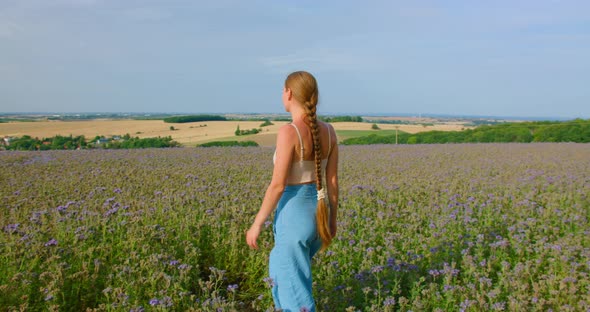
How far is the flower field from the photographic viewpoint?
278 cm

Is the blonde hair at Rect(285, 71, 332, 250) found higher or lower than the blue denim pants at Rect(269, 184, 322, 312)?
higher

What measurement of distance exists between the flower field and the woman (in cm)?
21

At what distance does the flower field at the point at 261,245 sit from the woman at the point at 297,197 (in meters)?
0.21

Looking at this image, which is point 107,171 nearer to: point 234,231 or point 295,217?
point 234,231

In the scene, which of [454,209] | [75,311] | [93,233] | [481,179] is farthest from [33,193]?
[481,179]

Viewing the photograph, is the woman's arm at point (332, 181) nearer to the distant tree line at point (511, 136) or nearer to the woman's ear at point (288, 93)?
the woman's ear at point (288, 93)

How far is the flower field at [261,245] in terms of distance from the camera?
2779 millimetres

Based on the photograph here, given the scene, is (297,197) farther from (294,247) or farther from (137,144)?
(137,144)

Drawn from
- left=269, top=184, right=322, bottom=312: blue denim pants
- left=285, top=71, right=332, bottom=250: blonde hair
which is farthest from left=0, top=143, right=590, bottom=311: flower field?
left=285, top=71, right=332, bottom=250: blonde hair

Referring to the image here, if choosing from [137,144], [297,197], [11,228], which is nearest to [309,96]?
[297,197]

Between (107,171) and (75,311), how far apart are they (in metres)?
4.31

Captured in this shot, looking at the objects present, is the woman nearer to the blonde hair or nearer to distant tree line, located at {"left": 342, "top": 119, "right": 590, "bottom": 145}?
the blonde hair

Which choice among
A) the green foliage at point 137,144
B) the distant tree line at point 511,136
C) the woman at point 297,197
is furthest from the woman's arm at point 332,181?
the distant tree line at point 511,136

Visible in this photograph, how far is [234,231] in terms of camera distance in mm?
3752
